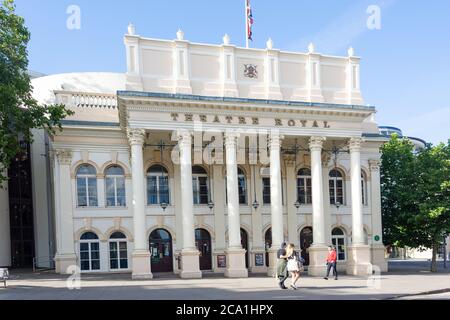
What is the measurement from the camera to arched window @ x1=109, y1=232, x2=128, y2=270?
29219mm

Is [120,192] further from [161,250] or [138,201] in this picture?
[138,201]

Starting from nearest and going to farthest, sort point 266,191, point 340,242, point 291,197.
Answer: point 266,191, point 291,197, point 340,242

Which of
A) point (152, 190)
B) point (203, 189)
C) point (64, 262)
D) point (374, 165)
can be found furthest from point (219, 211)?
point (374, 165)

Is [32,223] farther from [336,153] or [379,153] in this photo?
[379,153]

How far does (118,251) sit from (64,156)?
19.8 ft

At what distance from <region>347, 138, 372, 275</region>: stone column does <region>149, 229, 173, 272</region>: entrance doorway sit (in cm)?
1020

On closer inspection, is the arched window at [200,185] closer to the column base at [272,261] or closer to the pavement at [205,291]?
the column base at [272,261]

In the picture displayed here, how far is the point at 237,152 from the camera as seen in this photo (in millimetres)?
29172

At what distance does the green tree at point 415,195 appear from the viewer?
31.9m

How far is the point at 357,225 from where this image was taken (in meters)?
29.3
